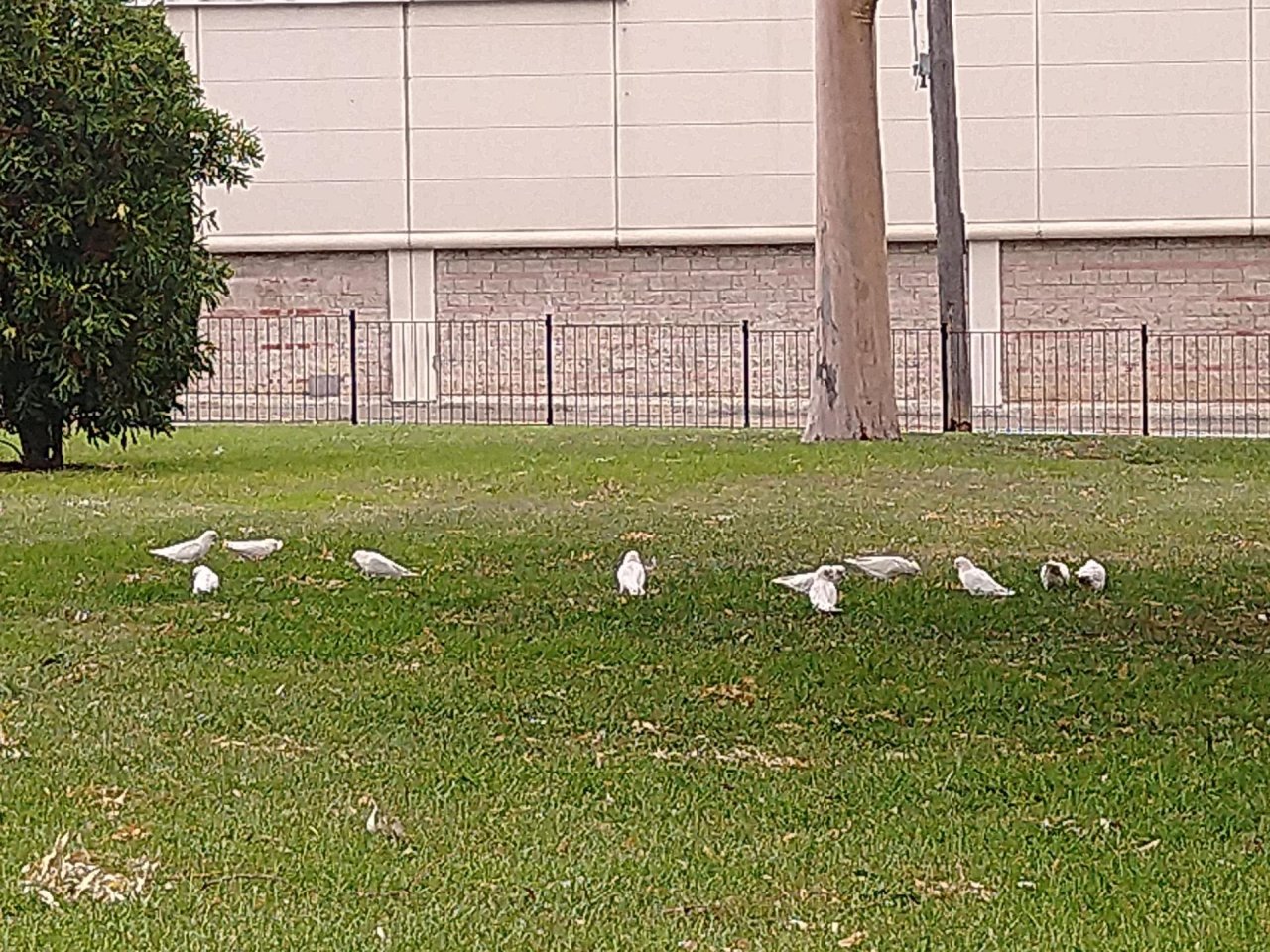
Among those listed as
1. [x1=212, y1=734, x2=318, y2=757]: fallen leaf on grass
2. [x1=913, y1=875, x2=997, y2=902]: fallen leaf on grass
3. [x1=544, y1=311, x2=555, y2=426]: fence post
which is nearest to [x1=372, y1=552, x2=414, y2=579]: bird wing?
[x1=212, y1=734, x2=318, y2=757]: fallen leaf on grass

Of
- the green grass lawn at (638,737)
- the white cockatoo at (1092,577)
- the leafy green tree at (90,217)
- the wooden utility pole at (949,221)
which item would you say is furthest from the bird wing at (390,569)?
the wooden utility pole at (949,221)

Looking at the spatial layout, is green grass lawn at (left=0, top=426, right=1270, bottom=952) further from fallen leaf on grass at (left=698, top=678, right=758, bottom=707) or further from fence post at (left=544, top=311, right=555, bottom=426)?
fence post at (left=544, top=311, right=555, bottom=426)

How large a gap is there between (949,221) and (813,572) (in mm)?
14336

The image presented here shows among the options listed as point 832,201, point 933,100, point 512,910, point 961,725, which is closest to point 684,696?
point 961,725

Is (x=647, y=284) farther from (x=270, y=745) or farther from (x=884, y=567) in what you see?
(x=270, y=745)

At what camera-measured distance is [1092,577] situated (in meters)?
8.47

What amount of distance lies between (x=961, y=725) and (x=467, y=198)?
2562 centimetres

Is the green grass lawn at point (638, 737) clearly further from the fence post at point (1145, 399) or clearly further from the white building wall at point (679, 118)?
the white building wall at point (679, 118)

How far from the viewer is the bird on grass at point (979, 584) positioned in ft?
27.0

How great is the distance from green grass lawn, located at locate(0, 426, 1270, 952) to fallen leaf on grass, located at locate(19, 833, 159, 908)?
35 millimetres

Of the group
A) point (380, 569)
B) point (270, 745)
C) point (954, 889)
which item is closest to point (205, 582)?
point (380, 569)

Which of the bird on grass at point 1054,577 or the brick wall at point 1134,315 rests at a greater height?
the brick wall at point 1134,315

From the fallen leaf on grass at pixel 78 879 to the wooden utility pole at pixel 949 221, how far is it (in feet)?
59.3

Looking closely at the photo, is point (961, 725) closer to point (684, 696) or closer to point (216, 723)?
point (684, 696)
